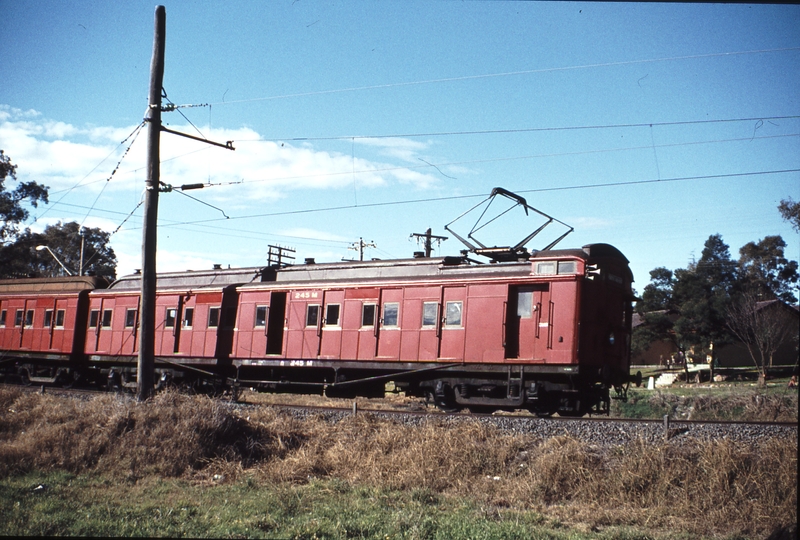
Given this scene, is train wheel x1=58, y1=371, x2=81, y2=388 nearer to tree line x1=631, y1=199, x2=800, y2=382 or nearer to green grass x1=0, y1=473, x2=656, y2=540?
green grass x1=0, y1=473, x2=656, y2=540

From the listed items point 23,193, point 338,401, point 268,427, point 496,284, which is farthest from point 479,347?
point 23,193

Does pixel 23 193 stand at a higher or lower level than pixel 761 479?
higher

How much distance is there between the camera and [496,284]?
52.9ft

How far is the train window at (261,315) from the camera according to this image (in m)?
20.4

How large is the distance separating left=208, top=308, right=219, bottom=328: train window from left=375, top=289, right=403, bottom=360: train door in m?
6.19

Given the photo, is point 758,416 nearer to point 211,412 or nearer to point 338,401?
point 338,401

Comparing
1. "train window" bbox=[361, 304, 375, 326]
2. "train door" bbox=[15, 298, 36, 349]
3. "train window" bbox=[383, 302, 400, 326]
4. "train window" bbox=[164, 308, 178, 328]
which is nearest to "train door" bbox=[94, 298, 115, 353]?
"train window" bbox=[164, 308, 178, 328]

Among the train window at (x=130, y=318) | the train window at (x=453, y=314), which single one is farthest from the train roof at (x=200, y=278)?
the train window at (x=453, y=314)

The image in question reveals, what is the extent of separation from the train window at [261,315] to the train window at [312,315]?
1.61 metres

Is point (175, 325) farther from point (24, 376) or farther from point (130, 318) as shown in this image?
point (24, 376)

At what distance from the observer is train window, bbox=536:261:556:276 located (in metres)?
15.5

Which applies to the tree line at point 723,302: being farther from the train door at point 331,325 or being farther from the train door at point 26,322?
the train door at point 26,322

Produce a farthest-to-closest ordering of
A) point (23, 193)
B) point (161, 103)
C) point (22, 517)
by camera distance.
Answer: point (23, 193) → point (161, 103) → point (22, 517)

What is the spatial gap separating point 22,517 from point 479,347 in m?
10.2
